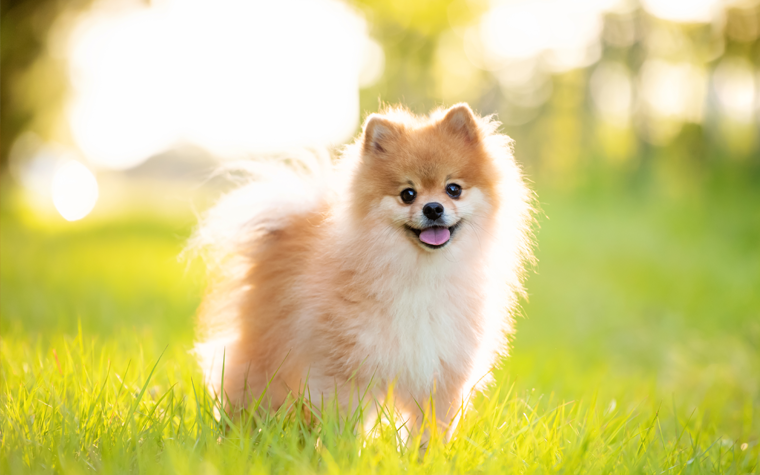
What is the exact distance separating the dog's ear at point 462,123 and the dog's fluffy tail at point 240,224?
2.60 ft

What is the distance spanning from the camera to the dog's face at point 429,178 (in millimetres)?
2859

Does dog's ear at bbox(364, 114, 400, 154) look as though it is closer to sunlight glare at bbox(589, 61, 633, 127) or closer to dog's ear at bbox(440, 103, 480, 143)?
dog's ear at bbox(440, 103, 480, 143)

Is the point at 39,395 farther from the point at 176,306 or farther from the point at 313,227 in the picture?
the point at 176,306

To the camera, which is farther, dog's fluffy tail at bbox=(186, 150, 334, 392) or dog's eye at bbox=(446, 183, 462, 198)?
dog's fluffy tail at bbox=(186, 150, 334, 392)

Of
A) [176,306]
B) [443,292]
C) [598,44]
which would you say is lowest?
[176,306]

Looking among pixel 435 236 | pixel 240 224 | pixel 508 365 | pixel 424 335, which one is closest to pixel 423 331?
pixel 424 335

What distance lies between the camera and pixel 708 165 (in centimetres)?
1277

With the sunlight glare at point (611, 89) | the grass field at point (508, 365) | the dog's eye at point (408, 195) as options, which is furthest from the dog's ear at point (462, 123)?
the sunlight glare at point (611, 89)

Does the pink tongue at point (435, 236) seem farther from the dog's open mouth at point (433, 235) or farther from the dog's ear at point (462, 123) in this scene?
the dog's ear at point (462, 123)

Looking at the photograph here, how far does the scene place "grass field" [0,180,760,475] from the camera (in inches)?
97.7

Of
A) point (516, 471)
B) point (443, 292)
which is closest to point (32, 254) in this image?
point (443, 292)

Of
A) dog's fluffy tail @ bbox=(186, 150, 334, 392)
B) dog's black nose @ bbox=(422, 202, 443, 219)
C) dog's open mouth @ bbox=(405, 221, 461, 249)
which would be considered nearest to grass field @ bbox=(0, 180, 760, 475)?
dog's fluffy tail @ bbox=(186, 150, 334, 392)

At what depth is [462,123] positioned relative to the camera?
3182mm

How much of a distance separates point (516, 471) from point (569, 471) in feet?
0.75
